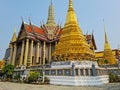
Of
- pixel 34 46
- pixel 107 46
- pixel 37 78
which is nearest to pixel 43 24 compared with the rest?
pixel 34 46

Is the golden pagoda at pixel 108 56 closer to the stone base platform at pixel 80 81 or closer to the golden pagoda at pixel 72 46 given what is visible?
the golden pagoda at pixel 72 46

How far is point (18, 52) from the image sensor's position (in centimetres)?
3078

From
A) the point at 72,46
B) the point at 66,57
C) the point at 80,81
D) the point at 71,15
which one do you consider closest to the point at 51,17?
the point at 71,15

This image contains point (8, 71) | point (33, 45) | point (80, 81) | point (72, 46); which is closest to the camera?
point (80, 81)

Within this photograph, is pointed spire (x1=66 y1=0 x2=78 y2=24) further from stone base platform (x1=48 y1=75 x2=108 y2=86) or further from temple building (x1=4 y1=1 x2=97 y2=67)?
stone base platform (x1=48 y1=75 x2=108 y2=86)

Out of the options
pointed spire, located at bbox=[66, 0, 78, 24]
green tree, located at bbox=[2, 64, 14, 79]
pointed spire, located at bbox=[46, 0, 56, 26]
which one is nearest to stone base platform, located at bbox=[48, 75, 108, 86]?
pointed spire, located at bbox=[66, 0, 78, 24]

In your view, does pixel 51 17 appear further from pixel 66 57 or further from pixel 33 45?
pixel 66 57

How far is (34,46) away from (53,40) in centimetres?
464

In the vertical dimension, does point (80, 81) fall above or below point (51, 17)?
below

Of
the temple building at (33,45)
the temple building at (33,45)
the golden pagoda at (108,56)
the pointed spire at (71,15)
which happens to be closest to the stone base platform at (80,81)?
the pointed spire at (71,15)

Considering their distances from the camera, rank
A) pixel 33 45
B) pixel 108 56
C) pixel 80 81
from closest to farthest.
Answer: pixel 80 81
pixel 108 56
pixel 33 45

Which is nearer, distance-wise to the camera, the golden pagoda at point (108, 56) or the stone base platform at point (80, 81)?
the stone base platform at point (80, 81)

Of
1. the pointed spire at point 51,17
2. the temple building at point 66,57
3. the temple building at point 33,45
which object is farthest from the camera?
the pointed spire at point 51,17

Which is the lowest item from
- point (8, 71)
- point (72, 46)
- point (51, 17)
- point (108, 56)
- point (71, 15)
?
point (8, 71)
